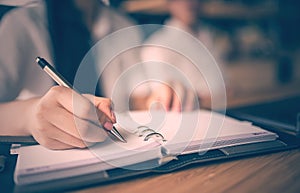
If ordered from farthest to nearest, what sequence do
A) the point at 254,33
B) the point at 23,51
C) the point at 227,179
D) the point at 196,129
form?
1. the point at 254,33
2. the point at 23,51
3. the point at 196,129
4. the point at 227,179

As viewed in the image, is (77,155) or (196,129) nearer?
(77,155)

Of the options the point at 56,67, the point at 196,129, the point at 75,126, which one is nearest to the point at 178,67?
the point at 56,67

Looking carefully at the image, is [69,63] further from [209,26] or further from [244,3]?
[244,3]

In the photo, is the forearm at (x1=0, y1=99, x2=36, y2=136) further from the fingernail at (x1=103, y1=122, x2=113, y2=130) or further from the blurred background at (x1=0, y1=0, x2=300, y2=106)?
the blurred background at (x1=0, y1=0, x2=300, y2=106)

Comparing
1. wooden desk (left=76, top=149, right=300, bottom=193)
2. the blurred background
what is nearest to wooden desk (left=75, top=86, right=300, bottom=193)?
wooden desk (left=76, top=149, right=300, bottom=193)

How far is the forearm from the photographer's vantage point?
452 millimetres

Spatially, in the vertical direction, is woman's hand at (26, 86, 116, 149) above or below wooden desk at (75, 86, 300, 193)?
above

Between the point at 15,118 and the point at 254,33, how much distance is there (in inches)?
56.8

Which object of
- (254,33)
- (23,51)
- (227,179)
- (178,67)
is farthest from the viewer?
(254,33)

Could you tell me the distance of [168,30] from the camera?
994 millimetres

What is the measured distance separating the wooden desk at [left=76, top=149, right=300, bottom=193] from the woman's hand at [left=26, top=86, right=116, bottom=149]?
0.07 meters

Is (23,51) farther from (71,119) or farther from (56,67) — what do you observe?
(71,119)

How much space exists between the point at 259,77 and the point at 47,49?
104 centimetres

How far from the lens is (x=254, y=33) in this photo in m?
1.66
